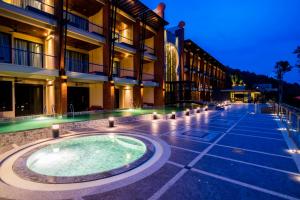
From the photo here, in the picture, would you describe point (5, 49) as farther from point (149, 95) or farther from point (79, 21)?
point (149, 95)

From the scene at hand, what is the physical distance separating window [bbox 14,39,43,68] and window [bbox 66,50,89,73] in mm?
2519

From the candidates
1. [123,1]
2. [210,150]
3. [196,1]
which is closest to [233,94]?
[123,1]

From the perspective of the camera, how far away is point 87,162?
6.17 meters

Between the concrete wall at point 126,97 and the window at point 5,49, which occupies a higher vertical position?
the window at point 5,49

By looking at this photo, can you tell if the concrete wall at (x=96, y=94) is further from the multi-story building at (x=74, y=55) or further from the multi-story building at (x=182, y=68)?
the multi-story building at (x=182, y=68)

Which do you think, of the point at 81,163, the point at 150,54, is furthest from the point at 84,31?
the point at 81,163

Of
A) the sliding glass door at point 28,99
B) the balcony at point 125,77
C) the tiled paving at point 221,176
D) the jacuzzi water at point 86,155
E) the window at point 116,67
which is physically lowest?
the jacuzzi water at point 86,155

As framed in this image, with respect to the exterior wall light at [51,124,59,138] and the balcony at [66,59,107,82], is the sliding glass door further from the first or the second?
the exterior wall light at [51,124,59,138]

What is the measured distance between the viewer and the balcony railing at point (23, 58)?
1166 centimetres

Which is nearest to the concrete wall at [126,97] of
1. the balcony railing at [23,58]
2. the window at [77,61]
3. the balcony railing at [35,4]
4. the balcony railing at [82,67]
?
the balcony railing at [82,67]

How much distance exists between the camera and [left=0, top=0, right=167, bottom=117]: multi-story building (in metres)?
11.7

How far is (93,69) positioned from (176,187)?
15468 mm

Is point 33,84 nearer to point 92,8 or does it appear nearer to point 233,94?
point 92,8

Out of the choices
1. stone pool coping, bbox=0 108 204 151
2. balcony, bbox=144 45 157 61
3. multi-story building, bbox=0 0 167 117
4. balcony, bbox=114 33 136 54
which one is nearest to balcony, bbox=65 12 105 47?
multi-story building, bbox=0 0 167 117
